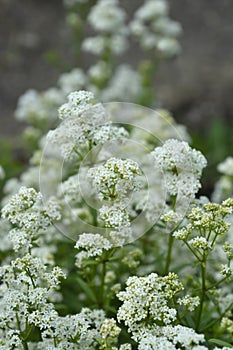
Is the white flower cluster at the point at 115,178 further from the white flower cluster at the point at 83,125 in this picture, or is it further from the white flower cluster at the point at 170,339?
the white flower cluster at the point at 170,339

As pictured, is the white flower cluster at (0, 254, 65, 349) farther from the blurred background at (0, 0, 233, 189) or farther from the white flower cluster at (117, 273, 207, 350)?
the blurred background at (0, 0, 233, 189)

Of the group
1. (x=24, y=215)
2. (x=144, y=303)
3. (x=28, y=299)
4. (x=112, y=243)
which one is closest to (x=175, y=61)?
(x=112, y=243)

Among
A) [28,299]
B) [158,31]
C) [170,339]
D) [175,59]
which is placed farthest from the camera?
[175,59]

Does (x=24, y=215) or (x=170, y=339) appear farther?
(x=24, y=215)

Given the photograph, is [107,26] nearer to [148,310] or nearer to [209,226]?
[209,226]

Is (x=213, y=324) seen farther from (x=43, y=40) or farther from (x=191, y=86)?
(x=43, y=40)

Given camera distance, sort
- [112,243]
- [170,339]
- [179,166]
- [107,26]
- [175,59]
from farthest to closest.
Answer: [175,59] → [107,26] → [179,166] → [112,243] → [170,339]

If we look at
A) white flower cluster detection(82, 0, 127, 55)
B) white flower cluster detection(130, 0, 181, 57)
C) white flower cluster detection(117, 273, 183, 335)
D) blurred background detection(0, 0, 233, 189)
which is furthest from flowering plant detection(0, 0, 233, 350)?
blurred background detection(0, 0, 233, 189)
